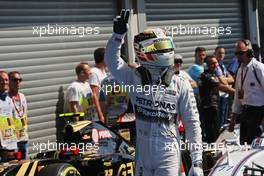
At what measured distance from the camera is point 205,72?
9.95 metres

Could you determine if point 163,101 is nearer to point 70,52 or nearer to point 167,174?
point 167,174

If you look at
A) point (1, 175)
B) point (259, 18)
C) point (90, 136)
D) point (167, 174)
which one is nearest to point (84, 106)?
point (90, 136)

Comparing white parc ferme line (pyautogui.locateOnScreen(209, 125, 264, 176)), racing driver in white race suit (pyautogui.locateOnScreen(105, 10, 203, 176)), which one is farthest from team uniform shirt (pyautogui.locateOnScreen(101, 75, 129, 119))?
racing driver in white race suit (pyautogui.locateOnScreen(105, 10, 203, 176))

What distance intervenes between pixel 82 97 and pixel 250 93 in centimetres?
252

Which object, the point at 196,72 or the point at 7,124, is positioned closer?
the point at 7,124

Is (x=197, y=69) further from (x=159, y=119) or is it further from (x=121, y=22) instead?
(x=121, y=22)

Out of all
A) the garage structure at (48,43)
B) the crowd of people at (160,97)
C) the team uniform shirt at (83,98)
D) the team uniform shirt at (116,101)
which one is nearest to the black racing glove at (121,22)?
the crowd of people at (160,97)

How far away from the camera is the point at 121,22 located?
14.9 ft

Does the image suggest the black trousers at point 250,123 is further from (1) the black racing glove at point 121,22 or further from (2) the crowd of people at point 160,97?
(1) the black racing glove at point 121,22

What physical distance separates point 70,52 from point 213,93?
2.48 meters

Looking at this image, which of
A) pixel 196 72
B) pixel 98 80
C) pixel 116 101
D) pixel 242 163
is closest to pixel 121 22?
pixel 242 163

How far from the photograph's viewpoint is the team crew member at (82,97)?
903 centimetres

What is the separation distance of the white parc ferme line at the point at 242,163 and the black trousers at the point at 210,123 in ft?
14.3

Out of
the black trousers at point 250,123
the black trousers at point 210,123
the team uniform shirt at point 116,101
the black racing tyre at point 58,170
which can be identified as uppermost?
the team uniform shirt at point 116,101
